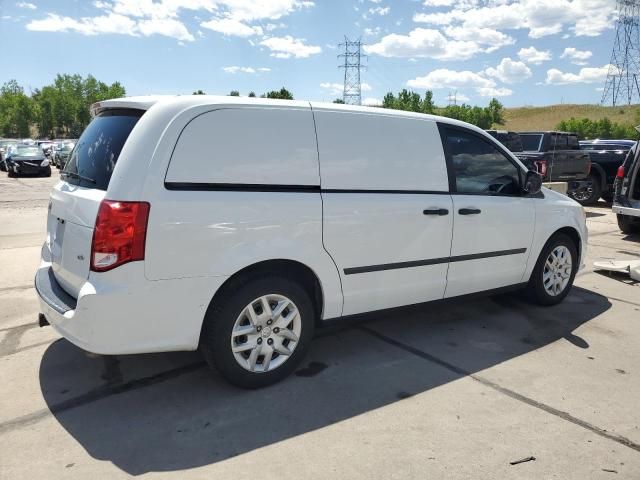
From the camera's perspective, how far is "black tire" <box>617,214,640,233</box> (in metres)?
9.77

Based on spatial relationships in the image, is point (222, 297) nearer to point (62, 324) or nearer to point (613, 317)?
point (62, 324)

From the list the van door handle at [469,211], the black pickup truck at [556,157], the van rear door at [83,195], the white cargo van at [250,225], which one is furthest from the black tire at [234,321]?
the black pickup truck at [556,157]

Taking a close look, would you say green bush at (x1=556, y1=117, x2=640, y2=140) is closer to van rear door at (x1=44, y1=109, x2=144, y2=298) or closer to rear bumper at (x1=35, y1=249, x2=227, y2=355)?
van rear door at (x1=44, y1=109, x2=144, y2=298)

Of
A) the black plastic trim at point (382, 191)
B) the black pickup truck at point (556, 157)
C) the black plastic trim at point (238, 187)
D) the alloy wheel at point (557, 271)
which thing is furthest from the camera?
the black pickup truck at point (556, 157)

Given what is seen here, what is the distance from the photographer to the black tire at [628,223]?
977cm

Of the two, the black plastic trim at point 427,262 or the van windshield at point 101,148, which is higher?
the van windshield at point 101,148

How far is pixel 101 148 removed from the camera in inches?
135

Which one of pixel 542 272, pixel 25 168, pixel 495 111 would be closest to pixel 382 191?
pixel 542 272

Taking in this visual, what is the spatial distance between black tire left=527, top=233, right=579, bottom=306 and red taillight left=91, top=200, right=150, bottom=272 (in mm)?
3857

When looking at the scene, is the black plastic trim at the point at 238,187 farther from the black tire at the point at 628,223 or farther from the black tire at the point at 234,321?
the black tire at the point at 628,223

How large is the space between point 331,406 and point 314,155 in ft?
5.38

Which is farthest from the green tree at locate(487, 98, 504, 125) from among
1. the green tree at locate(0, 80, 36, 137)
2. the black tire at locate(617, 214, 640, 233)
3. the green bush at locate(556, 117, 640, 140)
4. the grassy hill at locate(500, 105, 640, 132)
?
the black tire at locate(617, 214, 640, 233)

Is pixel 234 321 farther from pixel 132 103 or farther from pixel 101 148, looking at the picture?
pixel 132 103

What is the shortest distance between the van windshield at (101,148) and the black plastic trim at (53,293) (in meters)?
0.69
